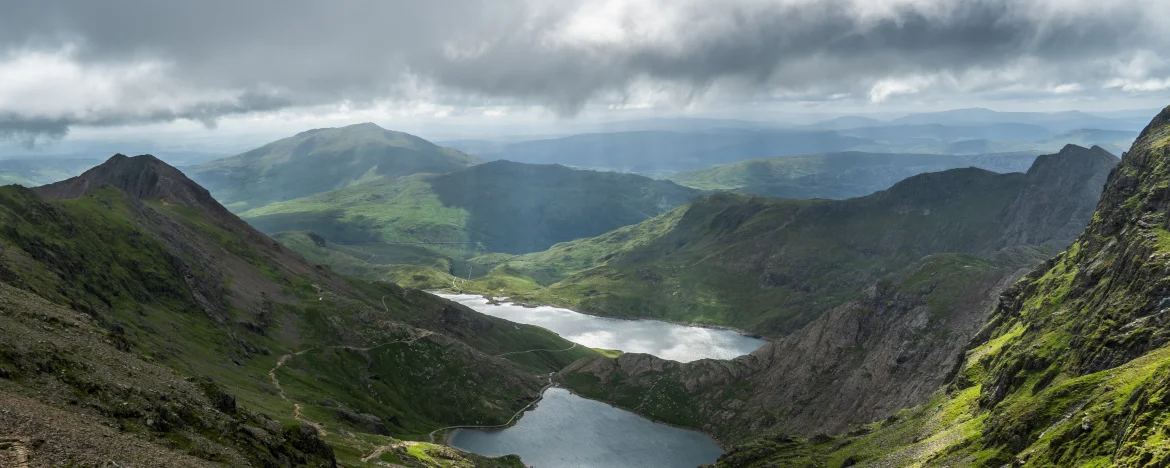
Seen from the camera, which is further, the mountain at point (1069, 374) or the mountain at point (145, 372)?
the mountain at point (1069, 374)

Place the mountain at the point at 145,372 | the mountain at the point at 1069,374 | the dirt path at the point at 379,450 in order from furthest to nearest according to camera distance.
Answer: the dirt path at the point at 379,450
the mountain at the point at 1069,374
the mountain at the point at 145,372

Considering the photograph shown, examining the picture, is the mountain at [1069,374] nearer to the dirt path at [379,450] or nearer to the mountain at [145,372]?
the dirt path at [379,450]

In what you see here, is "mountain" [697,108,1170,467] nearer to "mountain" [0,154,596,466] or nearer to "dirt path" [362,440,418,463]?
"dirt path" [362,440,418,463]

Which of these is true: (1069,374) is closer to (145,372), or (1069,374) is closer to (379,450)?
(379,450)

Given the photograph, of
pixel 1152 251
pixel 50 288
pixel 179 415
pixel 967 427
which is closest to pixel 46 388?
pixel 179 415

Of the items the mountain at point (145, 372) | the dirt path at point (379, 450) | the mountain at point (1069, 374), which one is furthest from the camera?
the dirt path at point (379, 450)

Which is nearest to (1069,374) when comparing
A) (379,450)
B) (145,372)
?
(379,450)

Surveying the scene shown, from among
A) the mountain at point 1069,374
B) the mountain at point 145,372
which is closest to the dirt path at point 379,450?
the mountain at point 145,372

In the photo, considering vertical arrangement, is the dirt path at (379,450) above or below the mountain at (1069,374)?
below

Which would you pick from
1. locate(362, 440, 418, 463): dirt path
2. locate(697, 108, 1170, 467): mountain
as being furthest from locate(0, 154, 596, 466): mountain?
locate(697, 108, 1170, 467): mountain
